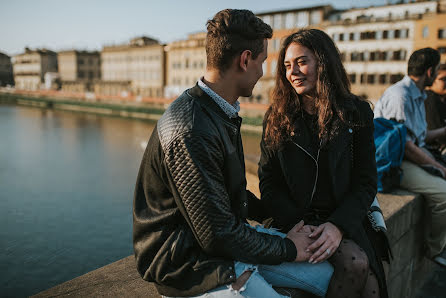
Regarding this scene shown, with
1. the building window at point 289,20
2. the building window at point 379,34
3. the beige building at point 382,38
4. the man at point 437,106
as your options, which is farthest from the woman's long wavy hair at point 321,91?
the building window at point 289,20

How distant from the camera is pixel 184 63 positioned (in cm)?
4412

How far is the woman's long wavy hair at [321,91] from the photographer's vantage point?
1775mm

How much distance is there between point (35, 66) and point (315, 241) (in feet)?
257

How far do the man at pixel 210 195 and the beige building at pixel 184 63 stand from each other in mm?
40743

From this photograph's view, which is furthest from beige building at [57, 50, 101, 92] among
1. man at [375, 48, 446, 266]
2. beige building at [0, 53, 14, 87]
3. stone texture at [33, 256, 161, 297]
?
stone texture at [33, 256, 161, 297]

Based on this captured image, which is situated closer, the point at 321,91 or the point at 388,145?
the point at 321,91

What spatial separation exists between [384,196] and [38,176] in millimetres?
11280

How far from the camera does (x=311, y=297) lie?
146 cm

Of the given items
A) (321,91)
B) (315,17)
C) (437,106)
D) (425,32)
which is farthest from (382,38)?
(321,91)

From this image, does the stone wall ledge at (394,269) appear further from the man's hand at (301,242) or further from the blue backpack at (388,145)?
the man's hand at (301,242)

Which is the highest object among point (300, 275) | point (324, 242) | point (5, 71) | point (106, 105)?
point (5, 71)

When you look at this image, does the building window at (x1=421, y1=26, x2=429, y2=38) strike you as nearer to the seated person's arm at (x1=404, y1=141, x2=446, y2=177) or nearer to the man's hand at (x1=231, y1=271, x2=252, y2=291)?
the seated person's arm at (x1=404, y1=141, x2=446, y2=177)

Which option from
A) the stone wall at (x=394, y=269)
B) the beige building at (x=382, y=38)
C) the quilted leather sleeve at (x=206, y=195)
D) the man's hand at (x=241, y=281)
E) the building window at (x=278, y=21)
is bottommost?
the stone wall at (x=394, y=269)

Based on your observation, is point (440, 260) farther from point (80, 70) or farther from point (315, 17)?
point (80, 70)
